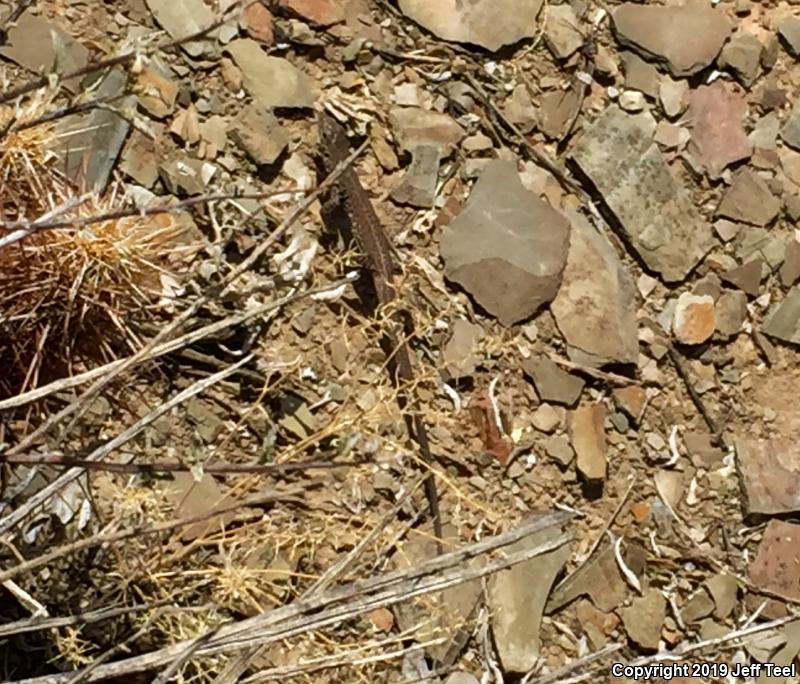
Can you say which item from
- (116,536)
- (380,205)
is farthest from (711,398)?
(116,536)

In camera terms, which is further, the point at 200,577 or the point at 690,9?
the point at 690,9

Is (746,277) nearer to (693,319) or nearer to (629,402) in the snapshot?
(693,319)

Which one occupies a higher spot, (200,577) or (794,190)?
(794,190)

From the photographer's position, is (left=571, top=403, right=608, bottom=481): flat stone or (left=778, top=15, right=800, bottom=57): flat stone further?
(left=778, top=15, right=800, bottom=57): flat stone

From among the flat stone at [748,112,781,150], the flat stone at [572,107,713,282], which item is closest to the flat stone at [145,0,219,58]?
the flat stone at [572,107,713,282]

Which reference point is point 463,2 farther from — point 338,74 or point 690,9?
point 690,9

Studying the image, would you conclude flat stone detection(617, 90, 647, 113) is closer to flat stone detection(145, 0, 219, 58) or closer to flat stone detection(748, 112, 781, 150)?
flat stone detection(748, 112, 781, 150)

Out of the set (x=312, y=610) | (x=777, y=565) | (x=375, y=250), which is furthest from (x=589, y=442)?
(x=312, y=610)
